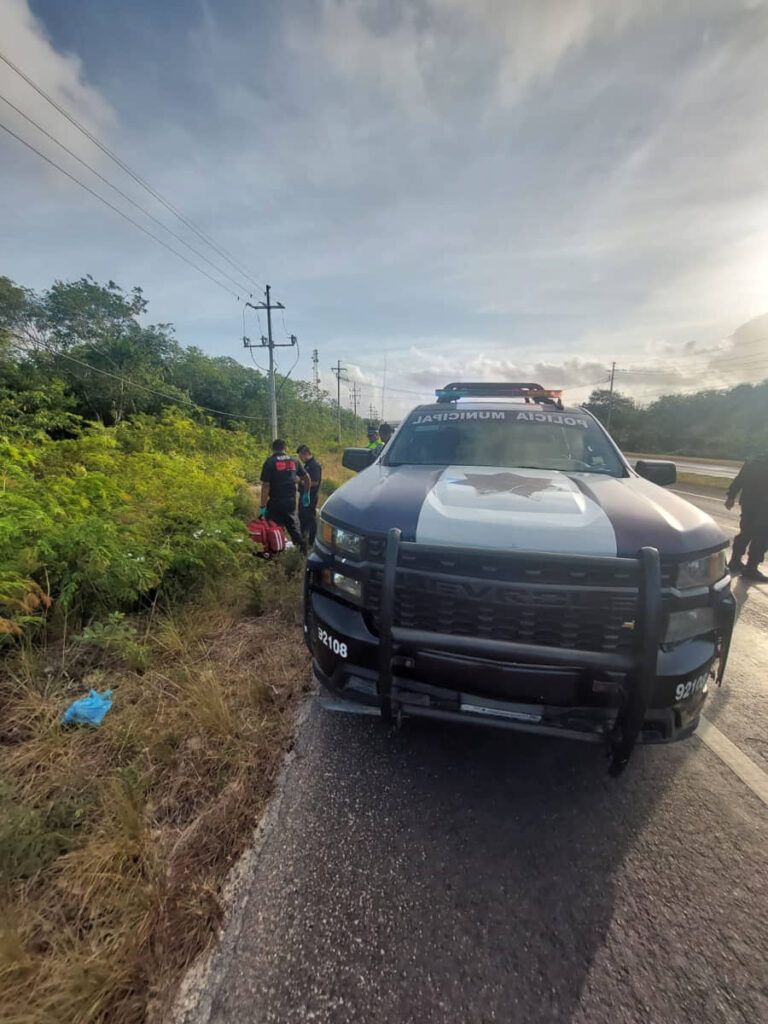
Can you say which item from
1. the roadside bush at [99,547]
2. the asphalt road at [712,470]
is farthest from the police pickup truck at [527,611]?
the asphalt road at [712,470]

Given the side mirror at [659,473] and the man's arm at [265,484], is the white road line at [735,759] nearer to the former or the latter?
the side mirror at [659,473]

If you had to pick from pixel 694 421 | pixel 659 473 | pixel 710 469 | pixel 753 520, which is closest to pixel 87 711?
pixel 659 473

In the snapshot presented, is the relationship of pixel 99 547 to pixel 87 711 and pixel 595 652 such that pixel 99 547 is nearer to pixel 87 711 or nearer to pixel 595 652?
pixel 87 711

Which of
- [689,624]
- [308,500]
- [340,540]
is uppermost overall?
[340,540]

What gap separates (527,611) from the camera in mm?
1647

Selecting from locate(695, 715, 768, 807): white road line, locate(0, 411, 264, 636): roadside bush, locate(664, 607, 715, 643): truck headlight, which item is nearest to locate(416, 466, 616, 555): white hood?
locate(664, 607, 715, 643): truck headlight

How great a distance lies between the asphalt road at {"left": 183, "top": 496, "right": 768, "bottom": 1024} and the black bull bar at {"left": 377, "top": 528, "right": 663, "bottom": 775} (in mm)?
444

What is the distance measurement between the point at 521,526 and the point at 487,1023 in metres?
1.50

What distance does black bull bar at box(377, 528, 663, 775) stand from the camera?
1536mm

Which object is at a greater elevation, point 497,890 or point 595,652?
point 595,652

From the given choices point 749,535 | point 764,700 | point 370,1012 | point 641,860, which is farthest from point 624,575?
point 749,535

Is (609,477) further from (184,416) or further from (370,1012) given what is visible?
(184,416)

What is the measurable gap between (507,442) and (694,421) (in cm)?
7218

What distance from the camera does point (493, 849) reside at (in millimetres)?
1728
